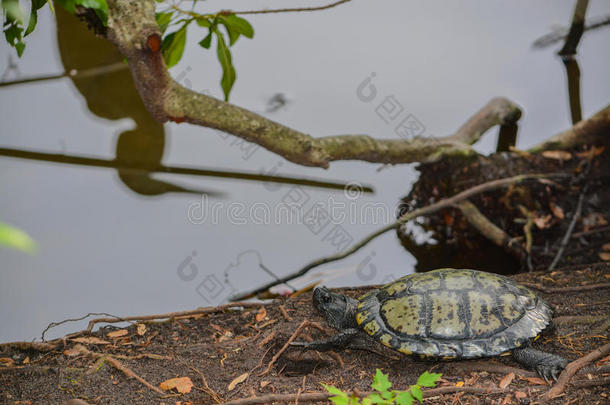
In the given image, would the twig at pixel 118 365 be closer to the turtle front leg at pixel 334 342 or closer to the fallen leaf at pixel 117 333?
the fallen leaf at pixel 117 333

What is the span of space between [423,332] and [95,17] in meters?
2.48

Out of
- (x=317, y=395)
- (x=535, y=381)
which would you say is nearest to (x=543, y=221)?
(x=535, y=381)

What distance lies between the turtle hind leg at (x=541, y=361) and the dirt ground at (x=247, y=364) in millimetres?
46

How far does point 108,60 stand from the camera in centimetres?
445

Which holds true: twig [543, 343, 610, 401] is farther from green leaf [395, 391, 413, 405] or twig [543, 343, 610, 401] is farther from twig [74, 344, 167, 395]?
twig [74, 344, 167, 395]

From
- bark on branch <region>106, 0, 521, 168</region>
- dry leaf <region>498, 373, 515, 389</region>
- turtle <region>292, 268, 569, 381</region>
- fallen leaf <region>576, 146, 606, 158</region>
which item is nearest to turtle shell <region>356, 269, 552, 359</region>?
turtle <region>292, 268, 569, 381</region>

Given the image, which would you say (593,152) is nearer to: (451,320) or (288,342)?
(451,320)

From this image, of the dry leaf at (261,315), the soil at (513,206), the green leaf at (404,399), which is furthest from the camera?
the soil at (513,206)

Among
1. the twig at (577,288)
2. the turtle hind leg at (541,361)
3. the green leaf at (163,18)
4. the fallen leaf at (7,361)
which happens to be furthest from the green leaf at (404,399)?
the green leaf at (163,18)

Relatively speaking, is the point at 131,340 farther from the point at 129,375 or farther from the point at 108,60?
the point at 108,60

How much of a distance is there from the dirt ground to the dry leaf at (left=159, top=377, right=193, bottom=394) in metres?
0.03

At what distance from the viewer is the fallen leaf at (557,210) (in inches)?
164

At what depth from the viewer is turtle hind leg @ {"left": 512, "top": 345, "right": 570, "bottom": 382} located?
2.25m

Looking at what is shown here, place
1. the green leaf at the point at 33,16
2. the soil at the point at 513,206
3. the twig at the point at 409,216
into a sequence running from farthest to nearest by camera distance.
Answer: the soil at the point at 513,206, the twig at the point at 409,216, the green leaf at the point at 33,16
